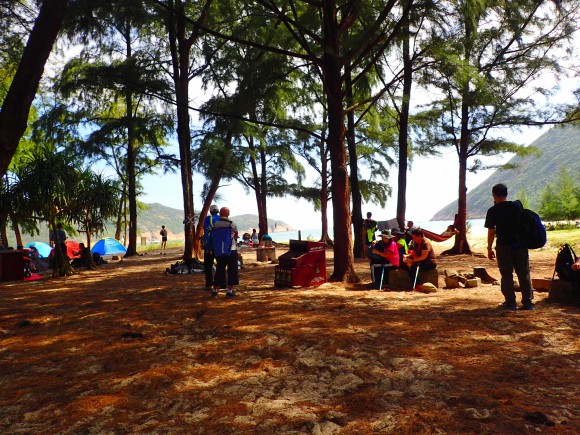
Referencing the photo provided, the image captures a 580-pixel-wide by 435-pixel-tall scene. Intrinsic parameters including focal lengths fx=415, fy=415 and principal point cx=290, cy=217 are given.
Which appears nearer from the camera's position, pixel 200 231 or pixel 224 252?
pixel 224 252

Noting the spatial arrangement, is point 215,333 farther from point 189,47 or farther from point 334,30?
point 189,47

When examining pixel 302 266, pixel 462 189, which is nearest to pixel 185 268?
pixel 302 266

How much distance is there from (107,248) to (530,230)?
20.7 metres

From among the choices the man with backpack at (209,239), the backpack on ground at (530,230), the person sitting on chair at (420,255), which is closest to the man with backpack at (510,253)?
the backpack on ground at (530,230)

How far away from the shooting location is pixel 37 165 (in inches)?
470

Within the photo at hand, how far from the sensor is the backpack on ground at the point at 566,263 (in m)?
5.67

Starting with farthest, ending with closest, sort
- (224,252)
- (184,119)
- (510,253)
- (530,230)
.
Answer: (184,119) < (224,252) < (510,253) < (530,230)

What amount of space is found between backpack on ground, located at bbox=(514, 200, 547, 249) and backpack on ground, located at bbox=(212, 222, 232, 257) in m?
4.47

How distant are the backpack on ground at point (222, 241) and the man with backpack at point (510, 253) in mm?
4115

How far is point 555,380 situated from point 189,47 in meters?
14.9

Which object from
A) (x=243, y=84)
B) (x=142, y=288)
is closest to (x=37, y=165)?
(x=142, y=288)

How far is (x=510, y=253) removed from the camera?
5.47m

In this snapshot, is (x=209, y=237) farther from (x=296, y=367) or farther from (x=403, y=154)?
(x=403, y=154)

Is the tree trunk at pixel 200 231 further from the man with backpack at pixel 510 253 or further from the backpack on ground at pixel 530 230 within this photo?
the backpack on ground at pixel 530 230
